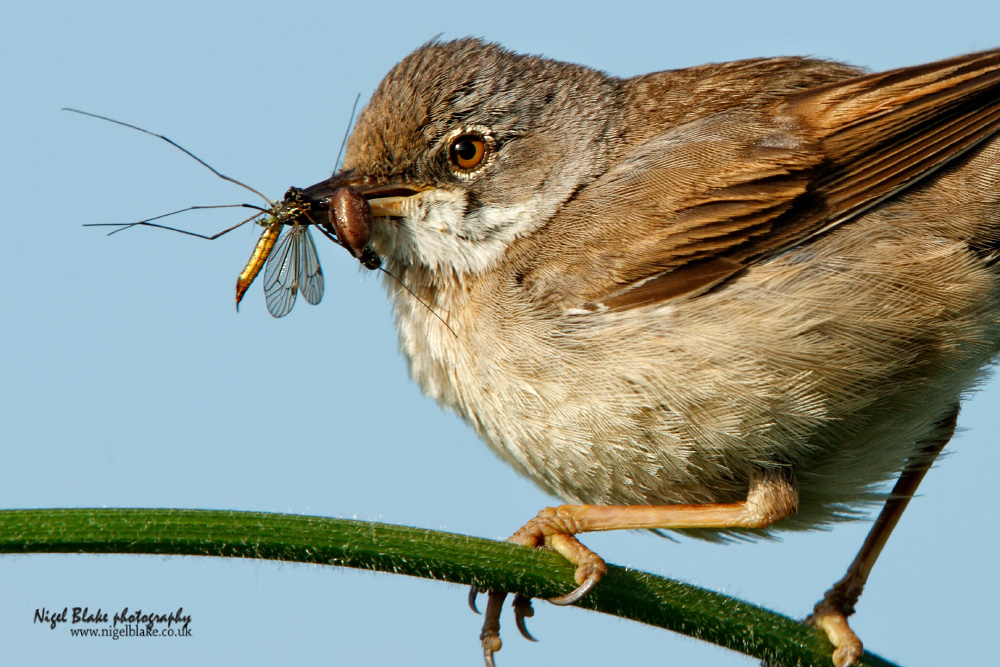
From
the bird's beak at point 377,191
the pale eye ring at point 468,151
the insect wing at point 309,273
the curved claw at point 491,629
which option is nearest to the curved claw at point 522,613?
the curved claw at point 491,629

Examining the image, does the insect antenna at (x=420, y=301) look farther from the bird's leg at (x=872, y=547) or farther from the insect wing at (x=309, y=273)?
the bird's leg at (x=872, y=547)

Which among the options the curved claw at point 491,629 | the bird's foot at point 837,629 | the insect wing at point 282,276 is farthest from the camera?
the insect wing at point 282,276

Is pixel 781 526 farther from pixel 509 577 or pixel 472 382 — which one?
pixel 509 577

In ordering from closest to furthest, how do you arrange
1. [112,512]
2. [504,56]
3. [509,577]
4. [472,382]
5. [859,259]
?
1. [112,512]
2. [509,577]
3. [859,259]
4. [472,382]
5. [504,56]

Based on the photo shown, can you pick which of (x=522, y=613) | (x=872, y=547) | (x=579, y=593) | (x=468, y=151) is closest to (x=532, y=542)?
(x=522, y=613)

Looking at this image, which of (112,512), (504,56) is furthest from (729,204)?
(112,512)

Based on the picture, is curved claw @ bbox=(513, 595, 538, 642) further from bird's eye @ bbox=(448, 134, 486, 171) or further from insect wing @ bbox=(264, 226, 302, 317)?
bird's eye @ bbox=(448, 134, 486, 171)
